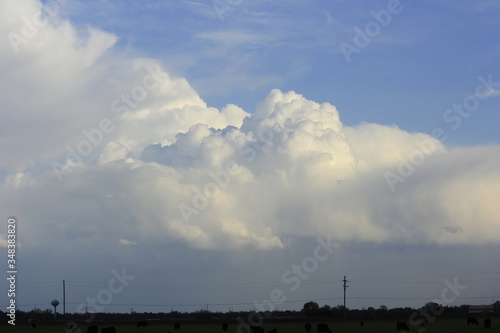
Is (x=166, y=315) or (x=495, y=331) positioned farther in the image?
(x=166, y=315)

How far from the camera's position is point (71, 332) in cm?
7388

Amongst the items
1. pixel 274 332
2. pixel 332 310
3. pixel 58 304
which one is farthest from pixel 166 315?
pixel 274 332

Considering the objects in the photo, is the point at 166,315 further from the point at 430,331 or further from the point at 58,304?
the point at 430,331

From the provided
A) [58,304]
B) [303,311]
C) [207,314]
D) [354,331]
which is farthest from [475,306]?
[354,331]

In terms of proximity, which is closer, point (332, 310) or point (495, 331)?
point (495, 331)

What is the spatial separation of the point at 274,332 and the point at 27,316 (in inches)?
4668

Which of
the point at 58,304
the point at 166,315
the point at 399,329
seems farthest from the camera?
the point at 166,315

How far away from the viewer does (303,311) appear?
188 m

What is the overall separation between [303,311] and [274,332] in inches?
4940

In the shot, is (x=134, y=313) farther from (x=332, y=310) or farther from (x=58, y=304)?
(x=332, y=310)

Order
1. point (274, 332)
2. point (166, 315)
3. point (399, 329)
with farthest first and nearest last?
point (166, 315) → point (399, 329) → point (274, 332)

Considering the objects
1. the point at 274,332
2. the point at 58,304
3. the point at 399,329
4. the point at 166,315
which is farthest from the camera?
the point at 166,315

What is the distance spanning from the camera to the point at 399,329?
70875mm

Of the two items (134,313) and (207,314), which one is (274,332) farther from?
(134,313)
